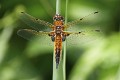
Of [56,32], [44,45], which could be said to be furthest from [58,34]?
[44,45]

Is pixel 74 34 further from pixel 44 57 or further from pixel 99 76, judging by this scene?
pixel 44 57

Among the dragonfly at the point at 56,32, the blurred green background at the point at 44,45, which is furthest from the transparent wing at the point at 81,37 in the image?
the blurred green background at the point at 44,45

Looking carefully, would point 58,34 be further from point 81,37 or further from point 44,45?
point 44,45

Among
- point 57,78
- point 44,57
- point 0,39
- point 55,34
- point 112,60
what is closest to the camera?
point 57,78

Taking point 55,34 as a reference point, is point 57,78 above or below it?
below

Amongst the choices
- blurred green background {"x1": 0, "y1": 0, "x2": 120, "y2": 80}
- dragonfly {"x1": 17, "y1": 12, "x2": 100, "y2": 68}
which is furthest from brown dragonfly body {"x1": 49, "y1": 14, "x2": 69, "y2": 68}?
blurred green background {"x1": 0, "y1": 0, "x2": 120, "y2": 80}

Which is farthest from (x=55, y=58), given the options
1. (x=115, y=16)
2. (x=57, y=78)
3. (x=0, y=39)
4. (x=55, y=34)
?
(x=115, y=16)

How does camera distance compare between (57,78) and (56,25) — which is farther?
(56,25)

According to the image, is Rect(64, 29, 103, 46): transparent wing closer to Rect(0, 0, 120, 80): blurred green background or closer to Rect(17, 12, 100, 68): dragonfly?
Rect(17, 12, 100, 68): dragonfly
